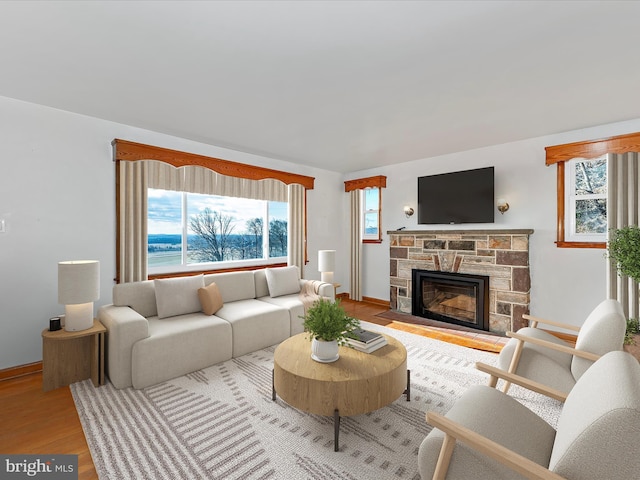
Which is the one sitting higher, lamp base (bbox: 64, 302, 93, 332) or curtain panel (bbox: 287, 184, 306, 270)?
curtain panel (bbox: 287, 184, 306, 270)

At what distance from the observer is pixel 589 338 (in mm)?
2080

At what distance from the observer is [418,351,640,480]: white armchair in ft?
3.17

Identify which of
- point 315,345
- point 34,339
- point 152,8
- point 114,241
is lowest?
point 34,339

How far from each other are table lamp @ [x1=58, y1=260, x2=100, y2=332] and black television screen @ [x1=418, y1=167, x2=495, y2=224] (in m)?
4.43

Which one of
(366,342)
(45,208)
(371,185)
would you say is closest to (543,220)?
(371,185)

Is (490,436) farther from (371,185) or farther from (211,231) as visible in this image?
(371,185)

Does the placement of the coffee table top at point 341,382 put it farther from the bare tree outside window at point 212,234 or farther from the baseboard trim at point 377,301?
the baseboard trim at point 377,301

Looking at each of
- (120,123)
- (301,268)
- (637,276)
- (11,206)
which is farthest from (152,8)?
(637,276)

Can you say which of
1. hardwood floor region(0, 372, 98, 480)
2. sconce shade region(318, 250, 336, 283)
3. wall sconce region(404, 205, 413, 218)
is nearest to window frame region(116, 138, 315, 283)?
sconce shade region(318, 250, 336, 283)

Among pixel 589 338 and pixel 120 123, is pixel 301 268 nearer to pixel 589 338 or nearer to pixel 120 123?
pixel 120 123

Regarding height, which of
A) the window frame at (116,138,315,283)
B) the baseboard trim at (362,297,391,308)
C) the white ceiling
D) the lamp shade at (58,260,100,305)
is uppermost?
the white ceiling

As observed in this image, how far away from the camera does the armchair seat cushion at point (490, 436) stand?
1.25 metres

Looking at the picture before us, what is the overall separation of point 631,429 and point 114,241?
4274mm

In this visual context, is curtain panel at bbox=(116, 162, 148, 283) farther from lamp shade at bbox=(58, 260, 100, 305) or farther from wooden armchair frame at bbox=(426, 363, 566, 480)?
wooden armchair frame at bbox=(426, 363, 566, 480)
